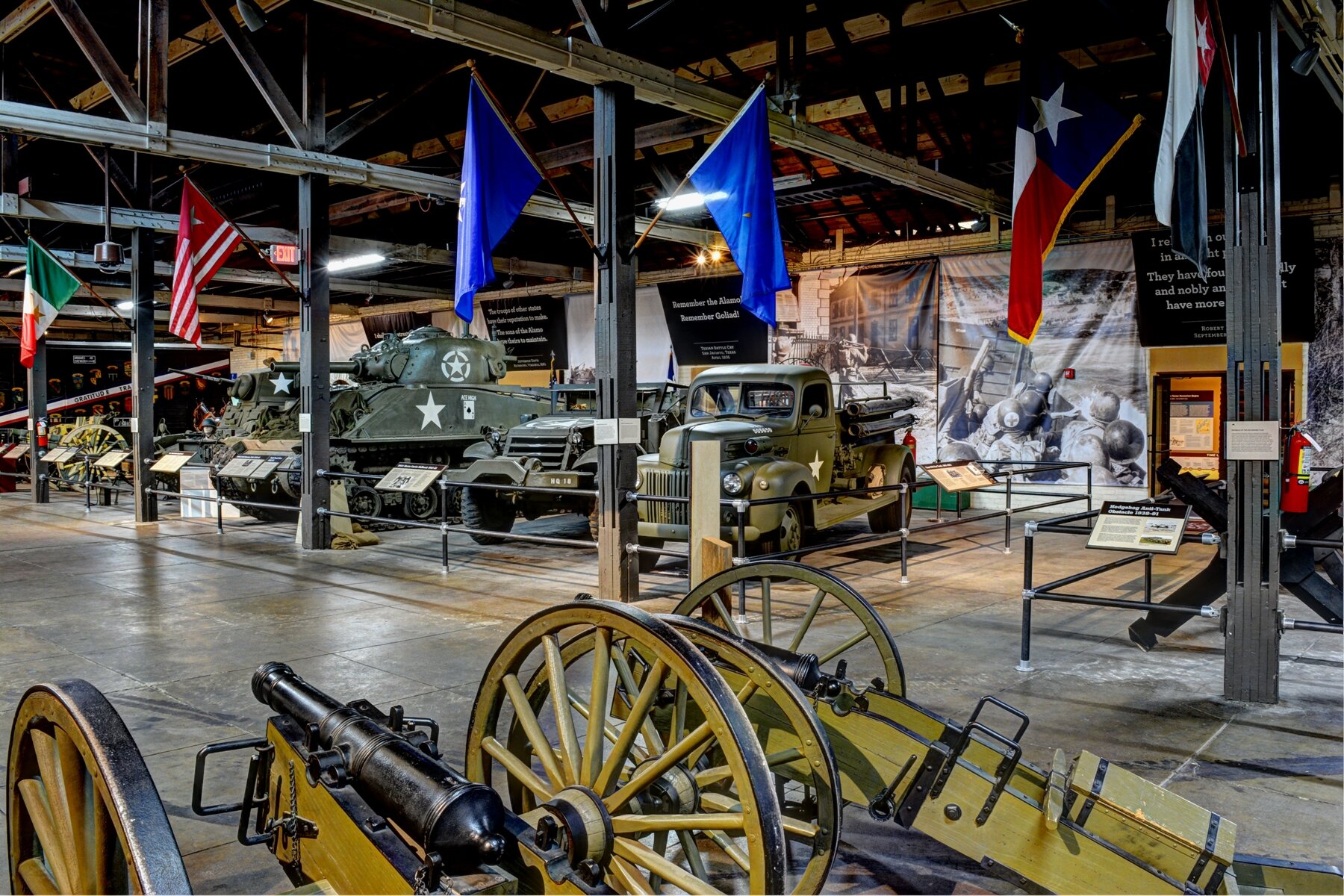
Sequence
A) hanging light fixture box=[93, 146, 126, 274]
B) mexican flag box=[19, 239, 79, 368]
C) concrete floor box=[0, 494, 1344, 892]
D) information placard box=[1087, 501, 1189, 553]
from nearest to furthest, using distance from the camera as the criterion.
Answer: concrete floor box=[0, 494, 1344, 892]
information placard box=[1087, 501, 1189, 553]
hanging light fixture box=[93, 146, 126, 274]
mexican flag box=[19, 239, 79, 368]

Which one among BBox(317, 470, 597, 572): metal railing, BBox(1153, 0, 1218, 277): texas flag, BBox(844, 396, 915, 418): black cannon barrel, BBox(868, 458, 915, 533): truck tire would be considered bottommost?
BBox(868, 458, 915, 533): truck tire

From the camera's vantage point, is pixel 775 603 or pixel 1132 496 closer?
pixel 775 603

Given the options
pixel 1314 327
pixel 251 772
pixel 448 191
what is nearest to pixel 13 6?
pixel 448 191

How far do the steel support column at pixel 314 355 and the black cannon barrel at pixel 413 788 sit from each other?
26.8ft

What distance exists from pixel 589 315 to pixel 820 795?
16347 millimetres

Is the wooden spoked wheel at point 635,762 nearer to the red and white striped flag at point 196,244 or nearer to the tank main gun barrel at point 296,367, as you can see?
the red and white striped flag at point 196,244

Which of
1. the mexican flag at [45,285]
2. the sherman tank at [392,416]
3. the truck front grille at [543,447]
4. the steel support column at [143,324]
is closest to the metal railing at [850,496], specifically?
the truck front grille at [543,447]

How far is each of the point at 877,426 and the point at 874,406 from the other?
436 mm

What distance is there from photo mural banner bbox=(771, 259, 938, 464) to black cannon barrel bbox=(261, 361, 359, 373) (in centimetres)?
652

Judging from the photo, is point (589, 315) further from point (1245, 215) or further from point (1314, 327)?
point (1245, 215)

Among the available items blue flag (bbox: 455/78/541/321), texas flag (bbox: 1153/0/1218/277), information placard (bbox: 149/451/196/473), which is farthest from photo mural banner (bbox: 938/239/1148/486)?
information placard (bbox: 149/451/196/473)

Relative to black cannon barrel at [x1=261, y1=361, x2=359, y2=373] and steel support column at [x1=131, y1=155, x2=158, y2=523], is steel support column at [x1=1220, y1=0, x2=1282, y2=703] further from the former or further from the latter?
steel support column at [x1=131, y1=155, x2=158, y2=523]

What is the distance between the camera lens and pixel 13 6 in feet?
30.5

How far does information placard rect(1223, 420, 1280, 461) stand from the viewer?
4688mm
